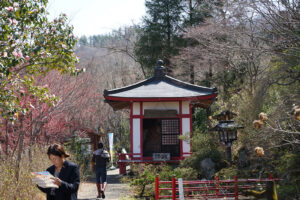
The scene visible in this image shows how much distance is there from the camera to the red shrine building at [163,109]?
1467 cm

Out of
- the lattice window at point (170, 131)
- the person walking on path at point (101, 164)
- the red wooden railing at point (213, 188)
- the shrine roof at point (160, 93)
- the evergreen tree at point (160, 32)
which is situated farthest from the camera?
the evergreen tree at point (160, 32)

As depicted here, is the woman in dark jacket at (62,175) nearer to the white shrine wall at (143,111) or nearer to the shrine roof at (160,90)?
the shrine roof at (160,90)

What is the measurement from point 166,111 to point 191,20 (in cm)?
950

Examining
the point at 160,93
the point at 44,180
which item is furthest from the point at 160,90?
the point at 44,180

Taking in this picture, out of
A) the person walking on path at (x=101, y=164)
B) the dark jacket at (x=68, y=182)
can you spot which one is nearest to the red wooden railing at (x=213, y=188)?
the person walking on path at (x=101, y=164)

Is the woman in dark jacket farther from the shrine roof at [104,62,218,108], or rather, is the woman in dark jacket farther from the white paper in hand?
the shrine roof at [104,62,218,108]

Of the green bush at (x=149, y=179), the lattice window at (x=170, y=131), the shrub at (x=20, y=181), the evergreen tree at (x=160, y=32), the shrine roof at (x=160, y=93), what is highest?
the evergreen tree at (x=160, y=32)

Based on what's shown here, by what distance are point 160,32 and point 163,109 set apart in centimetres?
962

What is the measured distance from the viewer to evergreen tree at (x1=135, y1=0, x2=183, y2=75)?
23406mm

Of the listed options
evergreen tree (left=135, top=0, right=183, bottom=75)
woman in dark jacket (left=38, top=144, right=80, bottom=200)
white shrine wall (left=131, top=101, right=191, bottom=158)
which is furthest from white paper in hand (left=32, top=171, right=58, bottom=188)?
evergreen tree (left=135, top=0, right=183, bottom=75)

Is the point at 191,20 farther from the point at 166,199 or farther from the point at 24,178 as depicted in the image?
the point at 24,178

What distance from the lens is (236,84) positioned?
19250mm

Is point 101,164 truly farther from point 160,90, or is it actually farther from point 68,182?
point 160,90

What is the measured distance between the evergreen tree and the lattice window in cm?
768
